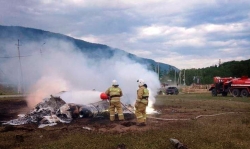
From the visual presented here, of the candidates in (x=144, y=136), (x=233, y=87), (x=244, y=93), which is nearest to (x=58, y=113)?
(x=144, y=136)

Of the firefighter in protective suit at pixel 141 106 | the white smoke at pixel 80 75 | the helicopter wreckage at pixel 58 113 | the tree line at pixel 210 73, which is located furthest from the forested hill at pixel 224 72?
the firefighter in protective suit at pixel 141 106

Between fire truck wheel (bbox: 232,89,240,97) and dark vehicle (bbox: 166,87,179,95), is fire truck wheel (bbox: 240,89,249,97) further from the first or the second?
dark vehicle (bbox: 166,87,179,95)

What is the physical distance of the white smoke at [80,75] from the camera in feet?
66.7

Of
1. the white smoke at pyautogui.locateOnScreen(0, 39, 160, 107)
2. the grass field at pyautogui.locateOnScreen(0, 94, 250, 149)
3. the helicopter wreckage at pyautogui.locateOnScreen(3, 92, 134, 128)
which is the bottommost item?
the grass field at pyautogui.locateOnScreen(0, 94, 250, 149)

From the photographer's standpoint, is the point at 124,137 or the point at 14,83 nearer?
the point at 124,137

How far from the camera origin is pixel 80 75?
25.0 m

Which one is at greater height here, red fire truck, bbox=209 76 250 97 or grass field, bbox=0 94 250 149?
red fire truck, bbox=209 76 250 97

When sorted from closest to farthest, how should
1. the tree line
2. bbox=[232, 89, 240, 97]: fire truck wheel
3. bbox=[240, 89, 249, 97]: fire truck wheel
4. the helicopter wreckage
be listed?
the helicopter wreckage → bbox=[240, 89, 249, 97]: fire truck wheel → bbox=[232, 89, 240, 97]: fire truck wheel → the tree line

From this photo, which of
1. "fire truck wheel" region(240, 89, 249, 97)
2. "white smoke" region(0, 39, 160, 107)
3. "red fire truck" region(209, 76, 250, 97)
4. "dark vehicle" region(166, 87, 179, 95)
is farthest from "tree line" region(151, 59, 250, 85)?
"white smoke" region(0, 39, 160, 107)

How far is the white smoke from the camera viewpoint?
20.3 meters

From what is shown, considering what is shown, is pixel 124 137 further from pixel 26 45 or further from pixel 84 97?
pixel 26 45

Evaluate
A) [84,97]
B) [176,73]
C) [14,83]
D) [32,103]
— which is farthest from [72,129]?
[176,73]

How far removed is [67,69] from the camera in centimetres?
2575

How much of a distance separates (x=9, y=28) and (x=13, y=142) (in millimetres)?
41211
